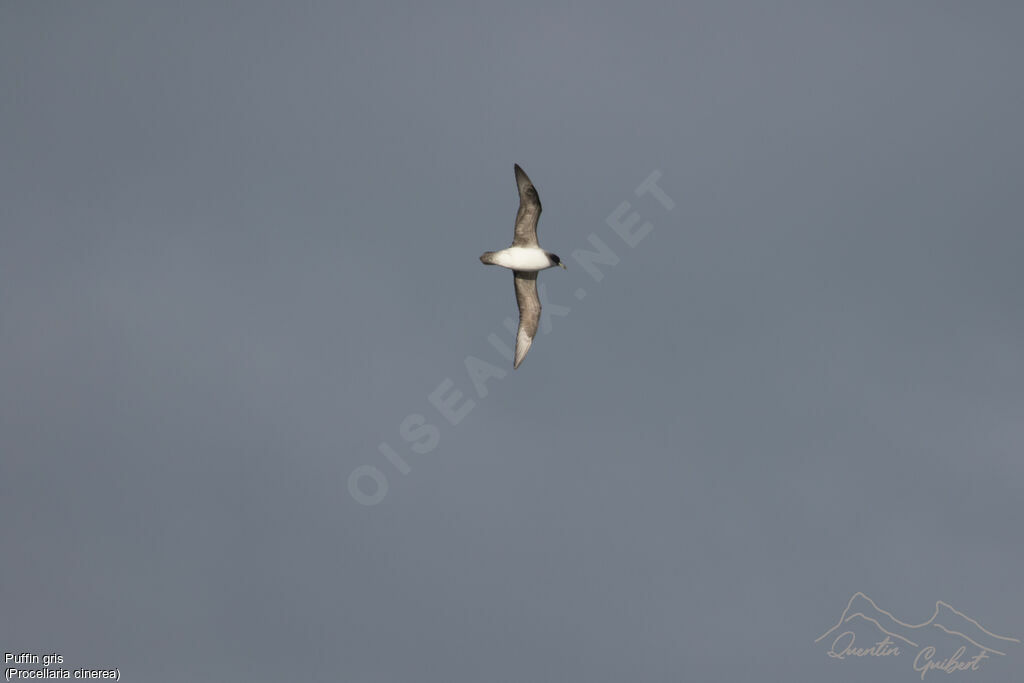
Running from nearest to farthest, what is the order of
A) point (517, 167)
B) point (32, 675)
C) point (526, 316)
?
point (517, 167), point (526, 316), point (32, 675)

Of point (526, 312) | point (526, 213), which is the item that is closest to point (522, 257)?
point (526, 213)

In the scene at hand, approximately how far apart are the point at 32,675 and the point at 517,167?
52386 millimetres

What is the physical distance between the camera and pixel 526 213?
58.6m

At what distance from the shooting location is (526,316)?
61875 mm

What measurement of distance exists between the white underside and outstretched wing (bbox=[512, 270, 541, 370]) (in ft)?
7.04

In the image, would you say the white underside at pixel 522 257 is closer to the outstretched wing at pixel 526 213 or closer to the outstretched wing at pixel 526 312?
the outstretched wing at pixel 526 213

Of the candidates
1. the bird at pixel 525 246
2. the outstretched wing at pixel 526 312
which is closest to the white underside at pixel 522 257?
the bird at pixel 525 246

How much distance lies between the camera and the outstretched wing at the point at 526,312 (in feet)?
201

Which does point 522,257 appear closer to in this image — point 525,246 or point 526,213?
point 525,246

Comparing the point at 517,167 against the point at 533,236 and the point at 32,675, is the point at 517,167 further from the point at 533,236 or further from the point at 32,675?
the point at 32,675

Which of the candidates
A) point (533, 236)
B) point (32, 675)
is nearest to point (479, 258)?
point (533, 236)

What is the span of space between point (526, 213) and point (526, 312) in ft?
20.3

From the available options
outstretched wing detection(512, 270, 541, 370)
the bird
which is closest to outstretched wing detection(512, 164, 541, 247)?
the bird

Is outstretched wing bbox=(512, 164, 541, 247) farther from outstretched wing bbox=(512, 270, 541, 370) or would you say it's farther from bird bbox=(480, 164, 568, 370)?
outstretched wing bbox=(512, 270, 541, 370)
